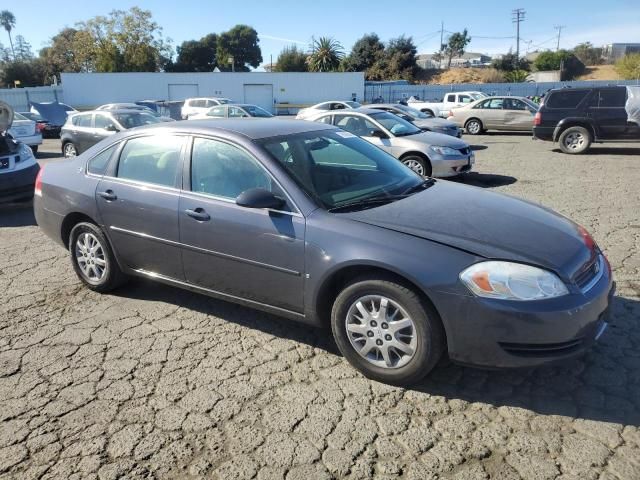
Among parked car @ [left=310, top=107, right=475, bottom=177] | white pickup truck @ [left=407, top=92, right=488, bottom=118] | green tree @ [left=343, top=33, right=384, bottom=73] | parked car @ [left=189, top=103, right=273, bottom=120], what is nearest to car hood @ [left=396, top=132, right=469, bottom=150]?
parked car @ [left=310, top=107, right=475, bottom=177]

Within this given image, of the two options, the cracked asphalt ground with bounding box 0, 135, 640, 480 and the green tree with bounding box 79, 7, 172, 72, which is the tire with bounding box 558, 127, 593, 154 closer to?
the cracked asphalt ground with bounding box 0, 135, 640, 480

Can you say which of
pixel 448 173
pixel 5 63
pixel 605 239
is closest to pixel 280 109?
pixel 448 173

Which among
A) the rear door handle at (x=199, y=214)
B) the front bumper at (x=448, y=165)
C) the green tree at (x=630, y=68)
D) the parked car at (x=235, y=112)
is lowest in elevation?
the front bumper at (x=448, y=165)

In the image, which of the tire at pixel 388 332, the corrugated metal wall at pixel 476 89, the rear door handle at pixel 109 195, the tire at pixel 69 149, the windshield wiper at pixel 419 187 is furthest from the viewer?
the corrugated metal wall at pixel 476 89

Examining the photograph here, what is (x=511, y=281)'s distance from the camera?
2.89 m

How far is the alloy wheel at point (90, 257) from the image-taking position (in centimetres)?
466

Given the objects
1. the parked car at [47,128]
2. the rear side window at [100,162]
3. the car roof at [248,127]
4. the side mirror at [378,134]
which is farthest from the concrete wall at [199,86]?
the car roof at [248,127]

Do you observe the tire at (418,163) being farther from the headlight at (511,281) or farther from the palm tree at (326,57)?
the palm tree at (326,57)

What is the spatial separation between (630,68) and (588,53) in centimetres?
Result: 3506

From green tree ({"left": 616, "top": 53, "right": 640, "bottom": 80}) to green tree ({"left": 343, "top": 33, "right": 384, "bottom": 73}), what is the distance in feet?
96.0

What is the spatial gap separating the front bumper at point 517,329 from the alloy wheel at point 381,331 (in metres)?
0.25

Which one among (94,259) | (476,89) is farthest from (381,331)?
(476,89)

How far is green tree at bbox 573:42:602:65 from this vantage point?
8906 cm

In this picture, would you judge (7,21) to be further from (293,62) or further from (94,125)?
(94,125)
